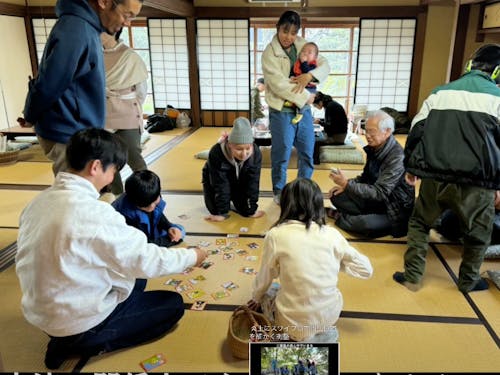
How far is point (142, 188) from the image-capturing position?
8.12 feet

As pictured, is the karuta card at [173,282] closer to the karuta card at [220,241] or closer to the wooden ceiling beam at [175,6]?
the karuta card at [220,241]

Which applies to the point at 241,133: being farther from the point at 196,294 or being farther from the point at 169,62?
the point at 169,62

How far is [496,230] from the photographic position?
289 cm

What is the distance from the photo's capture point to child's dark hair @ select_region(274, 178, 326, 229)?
5.57 feet

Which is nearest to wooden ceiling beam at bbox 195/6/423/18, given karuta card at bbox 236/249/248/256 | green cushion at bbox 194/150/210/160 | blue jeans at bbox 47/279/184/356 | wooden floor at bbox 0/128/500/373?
green cushion at bbox 194/150/210/160

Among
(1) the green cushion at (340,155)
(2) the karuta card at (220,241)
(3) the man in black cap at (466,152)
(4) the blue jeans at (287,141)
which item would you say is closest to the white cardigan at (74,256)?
(2) the karuta card at (220,241)

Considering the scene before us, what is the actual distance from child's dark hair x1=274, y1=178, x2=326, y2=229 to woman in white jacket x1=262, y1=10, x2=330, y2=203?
79.0 inches

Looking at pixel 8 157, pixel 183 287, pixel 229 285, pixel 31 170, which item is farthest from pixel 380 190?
pixel 8 157

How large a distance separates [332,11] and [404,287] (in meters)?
6.26

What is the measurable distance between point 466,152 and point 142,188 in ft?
6.05

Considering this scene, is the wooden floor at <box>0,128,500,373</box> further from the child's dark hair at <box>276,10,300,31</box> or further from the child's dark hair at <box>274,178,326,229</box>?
the child's dark hair at <box>276,10,300,31</box>

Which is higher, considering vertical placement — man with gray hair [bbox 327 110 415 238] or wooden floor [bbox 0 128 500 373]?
man with gray hair [bbox 327 110 415 238]

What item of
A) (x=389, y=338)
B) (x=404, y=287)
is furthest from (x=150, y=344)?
(x=404, y=287)

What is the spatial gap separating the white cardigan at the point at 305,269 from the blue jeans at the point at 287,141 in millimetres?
2037
